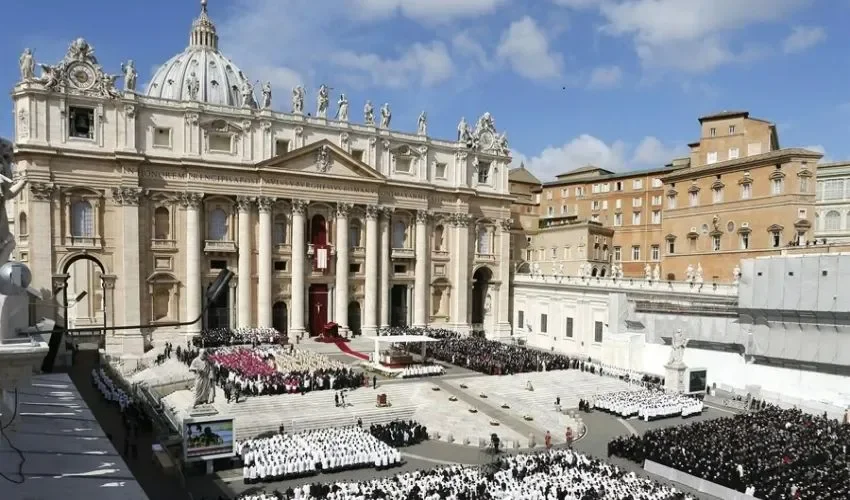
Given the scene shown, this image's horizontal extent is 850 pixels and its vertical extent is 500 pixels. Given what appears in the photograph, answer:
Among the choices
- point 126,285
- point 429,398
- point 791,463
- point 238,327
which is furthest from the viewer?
point 238,327

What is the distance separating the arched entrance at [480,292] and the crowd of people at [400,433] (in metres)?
32.1

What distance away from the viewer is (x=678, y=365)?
35562 mm

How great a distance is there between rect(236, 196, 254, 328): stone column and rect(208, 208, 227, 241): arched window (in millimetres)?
1391

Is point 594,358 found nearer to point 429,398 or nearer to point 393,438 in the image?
point 429,398

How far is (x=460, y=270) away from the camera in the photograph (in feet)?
182

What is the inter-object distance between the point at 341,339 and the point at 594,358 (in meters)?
20.0

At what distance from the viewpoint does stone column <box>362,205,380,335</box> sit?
50688 mm

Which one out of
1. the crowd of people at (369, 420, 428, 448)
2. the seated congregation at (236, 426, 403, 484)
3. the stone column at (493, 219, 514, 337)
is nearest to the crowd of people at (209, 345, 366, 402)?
the crowd of people at (369, 420, 428, 448)

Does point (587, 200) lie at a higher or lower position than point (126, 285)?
higher

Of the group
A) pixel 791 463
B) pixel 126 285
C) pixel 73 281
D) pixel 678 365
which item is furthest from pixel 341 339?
pixel 791 463

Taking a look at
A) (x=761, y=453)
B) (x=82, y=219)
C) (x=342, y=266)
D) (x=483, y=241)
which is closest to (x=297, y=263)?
(x=342, y=266)

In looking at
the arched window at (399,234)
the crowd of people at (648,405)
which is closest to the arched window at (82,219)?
the arched window at (399,234)

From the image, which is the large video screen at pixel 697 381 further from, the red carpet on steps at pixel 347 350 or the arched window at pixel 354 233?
the arched window at pixel 354 233

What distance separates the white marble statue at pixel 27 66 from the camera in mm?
39281
